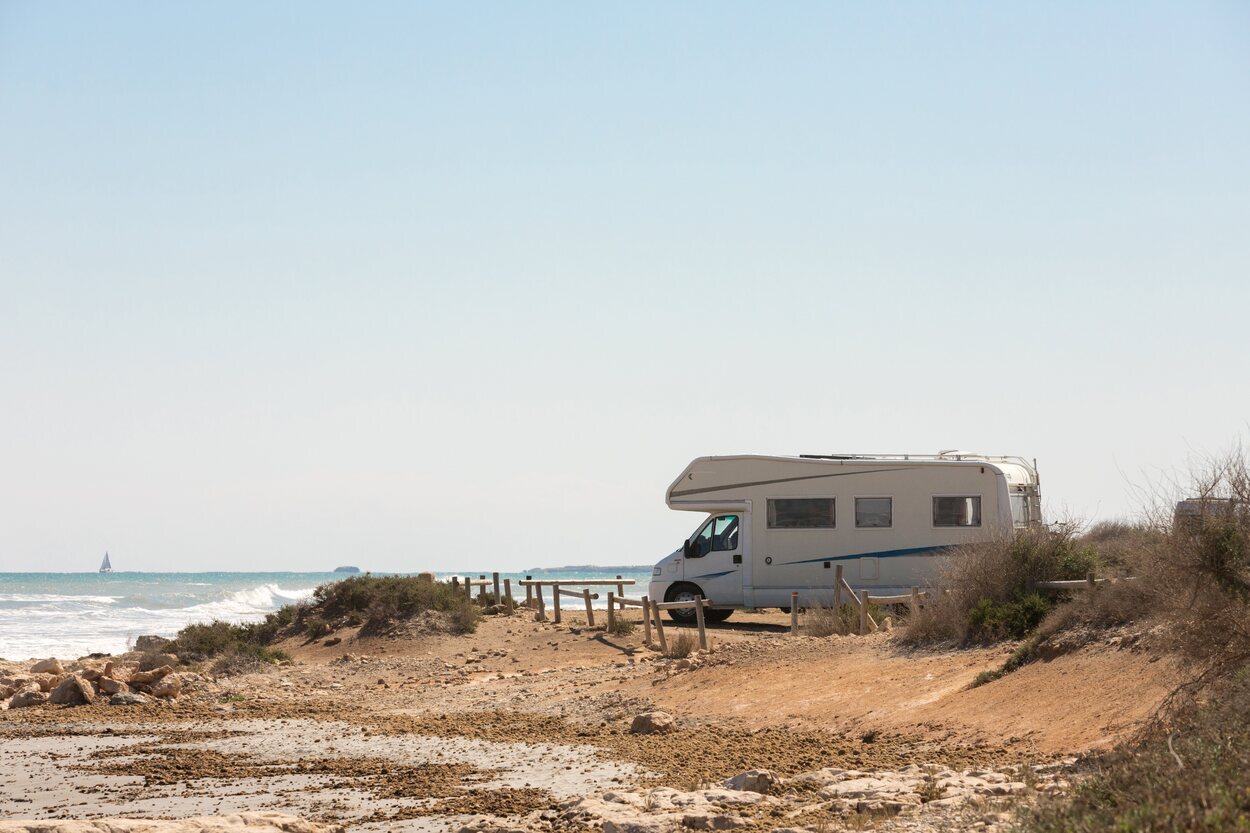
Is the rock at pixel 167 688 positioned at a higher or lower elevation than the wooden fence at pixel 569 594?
lower

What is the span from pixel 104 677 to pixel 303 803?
30.8ft

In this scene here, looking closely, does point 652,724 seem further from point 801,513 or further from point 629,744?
point 801,513

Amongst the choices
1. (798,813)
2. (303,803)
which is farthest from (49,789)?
(798,813)

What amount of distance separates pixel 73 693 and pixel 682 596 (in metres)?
11.0

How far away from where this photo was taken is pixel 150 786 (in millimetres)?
10812

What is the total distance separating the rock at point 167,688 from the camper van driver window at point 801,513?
10703mm

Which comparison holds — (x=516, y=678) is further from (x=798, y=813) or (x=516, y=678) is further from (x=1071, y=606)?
(x=798, y=813)

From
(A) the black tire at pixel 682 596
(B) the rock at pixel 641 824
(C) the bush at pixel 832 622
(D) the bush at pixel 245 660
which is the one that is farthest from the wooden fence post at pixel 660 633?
(B) the rock at pixel 641 824

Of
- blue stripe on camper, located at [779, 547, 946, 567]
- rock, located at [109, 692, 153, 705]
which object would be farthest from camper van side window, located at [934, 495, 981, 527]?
rock, located at [109, 692, 153, 705]

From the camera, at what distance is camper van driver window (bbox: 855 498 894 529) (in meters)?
22.9

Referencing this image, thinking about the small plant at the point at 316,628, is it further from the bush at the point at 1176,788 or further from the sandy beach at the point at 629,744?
the bush at the point at 1176,788

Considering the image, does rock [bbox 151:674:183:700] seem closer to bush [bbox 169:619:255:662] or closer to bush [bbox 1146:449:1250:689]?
bush [bbox 169:619:255:662]

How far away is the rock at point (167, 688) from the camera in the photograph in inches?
697

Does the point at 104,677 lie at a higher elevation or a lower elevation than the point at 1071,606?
lower
